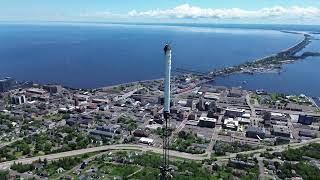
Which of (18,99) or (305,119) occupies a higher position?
(18,99)

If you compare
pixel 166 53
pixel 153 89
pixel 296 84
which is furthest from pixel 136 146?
pixel 296 84

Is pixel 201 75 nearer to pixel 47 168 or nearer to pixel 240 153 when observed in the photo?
pixel 240 153

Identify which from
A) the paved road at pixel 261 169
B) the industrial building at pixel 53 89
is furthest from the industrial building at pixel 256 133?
the industrial building at pixel 53 89

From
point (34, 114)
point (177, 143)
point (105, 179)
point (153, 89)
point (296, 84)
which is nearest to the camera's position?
point (105, 179)

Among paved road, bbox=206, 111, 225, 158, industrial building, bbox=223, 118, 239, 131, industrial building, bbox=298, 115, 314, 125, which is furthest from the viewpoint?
industrial building, bbox=298, 115, 314, 125

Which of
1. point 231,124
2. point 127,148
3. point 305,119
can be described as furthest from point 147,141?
point 305,119

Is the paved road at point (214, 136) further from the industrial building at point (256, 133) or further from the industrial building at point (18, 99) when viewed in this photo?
the industrial building at point (18, 99)

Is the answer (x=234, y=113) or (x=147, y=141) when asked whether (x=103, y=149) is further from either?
(x=234, y=113)

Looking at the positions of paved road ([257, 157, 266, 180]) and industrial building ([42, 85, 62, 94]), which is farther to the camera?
industrial building ([42, 85, 62, 94])

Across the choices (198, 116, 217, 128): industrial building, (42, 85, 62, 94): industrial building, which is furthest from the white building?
(42, 85, 62, 94): industrial building

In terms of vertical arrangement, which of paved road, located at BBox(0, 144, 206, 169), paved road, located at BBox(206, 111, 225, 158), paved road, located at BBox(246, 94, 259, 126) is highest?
paved road, located at BBox(246, 94, 259, 126)

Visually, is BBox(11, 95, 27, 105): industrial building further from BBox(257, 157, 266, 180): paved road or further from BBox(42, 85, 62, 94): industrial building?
BBox(257, 157, 266, 180): paved road
